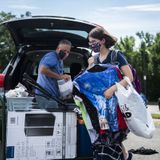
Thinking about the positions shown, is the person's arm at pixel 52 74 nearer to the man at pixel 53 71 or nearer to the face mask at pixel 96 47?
the man at pixel 53 71

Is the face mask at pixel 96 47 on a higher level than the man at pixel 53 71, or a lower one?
higher

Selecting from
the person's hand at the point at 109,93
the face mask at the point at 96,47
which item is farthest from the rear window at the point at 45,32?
the person's hand at the point at 109,93

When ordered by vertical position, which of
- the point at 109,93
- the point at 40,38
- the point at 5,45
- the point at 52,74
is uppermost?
the point at 5,45

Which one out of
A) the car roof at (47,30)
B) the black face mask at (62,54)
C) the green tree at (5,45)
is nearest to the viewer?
the car roof at (47,30)

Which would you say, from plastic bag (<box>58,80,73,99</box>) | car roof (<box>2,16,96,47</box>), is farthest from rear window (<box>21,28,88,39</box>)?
plastic bag (<box>58,80,73,99</box>)

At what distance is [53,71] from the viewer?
6.22m

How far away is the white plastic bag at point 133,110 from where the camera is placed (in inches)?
191

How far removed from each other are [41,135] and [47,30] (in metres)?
1.92

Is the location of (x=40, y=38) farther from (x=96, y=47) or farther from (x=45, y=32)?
(x=96, y=47)

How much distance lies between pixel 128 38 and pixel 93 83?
200ft

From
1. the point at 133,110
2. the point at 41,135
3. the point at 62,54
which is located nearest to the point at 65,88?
the point at 62,54

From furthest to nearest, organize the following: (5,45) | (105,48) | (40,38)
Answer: (5,45) < (40,38) < (105,48)

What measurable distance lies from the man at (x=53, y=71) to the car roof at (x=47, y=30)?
0.29 meters

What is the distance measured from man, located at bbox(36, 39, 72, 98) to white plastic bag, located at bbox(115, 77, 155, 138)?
133cm
